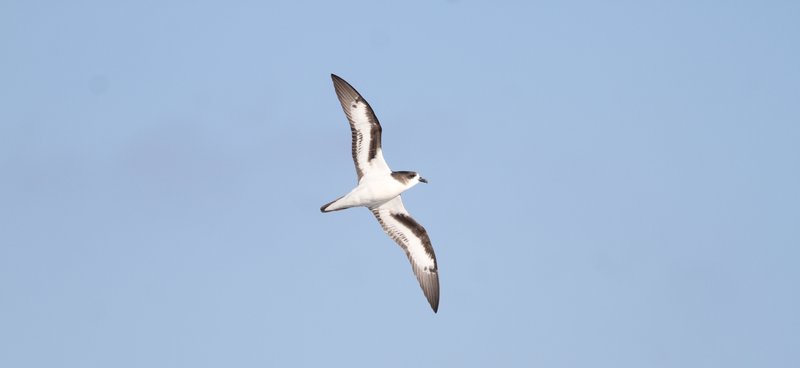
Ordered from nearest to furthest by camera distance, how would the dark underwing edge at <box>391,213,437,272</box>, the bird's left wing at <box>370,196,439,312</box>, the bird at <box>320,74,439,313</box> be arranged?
the bird at <box>320,74,439,313</box>
the bird's left wing at <box>370,196,439,312</box>
the dark underwing edge at <box>391,213,437,272</box>

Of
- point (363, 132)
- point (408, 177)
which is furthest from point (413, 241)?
point (363, 132)

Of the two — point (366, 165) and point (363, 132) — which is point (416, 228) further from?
point (363, 132)

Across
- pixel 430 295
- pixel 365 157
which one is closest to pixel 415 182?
pixel 365 157

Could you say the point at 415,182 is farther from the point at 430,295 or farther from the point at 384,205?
the point at 430,295

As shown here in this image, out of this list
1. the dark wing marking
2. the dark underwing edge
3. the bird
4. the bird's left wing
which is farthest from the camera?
the dark underwing edge

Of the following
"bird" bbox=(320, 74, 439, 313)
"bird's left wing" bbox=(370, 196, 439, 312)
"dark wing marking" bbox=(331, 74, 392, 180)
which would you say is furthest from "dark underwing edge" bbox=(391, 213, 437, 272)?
"dark wing marking" bbox=(331, 74, 392, 180)

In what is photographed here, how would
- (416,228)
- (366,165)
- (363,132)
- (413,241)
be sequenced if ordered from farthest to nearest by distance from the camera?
(413,241)
(416,228)
(366,165)
(363,132)

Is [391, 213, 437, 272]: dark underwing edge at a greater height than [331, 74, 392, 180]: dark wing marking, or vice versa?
[331, 74, 392, 180]: dark wing marking

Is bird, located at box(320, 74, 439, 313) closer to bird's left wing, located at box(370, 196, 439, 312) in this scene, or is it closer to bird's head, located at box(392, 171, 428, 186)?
bird's head, located at box(392, 171, 428, 186)

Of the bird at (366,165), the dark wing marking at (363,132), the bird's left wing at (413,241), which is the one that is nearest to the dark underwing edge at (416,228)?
the bird's left wing at (413,241)

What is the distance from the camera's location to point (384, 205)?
4312cm

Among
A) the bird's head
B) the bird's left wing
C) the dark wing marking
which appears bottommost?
the bird's left wing

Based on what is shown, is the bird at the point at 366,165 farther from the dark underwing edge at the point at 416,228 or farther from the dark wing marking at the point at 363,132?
the dark underwing edge at the point at 416,228

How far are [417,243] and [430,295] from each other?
2107 mm
